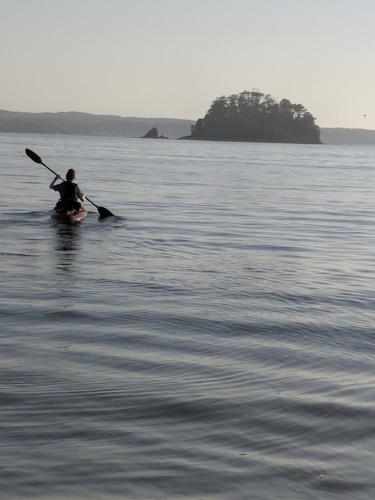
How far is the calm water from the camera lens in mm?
5527

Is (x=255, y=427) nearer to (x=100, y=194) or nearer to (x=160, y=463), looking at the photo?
(x=160, y=463)

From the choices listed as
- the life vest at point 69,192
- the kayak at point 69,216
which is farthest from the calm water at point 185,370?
the kayak at point 69,216

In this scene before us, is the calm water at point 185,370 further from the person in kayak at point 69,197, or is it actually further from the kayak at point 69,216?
the kayak at point 69,216

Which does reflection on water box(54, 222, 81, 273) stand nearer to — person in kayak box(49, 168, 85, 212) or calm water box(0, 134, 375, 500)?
calm water box(0, 134, 375, 500)

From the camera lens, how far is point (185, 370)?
8.03m

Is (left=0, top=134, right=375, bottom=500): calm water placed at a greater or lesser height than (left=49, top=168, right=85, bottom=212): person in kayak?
lesser

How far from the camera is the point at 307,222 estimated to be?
85.3 ft

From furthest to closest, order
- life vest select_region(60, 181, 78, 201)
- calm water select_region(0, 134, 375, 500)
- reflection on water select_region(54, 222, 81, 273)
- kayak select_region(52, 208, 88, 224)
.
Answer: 1. kayak select_region(52, 208, 88, 224)
2. life vest select_region(60, 181, 78, 201)
3. reflection on water select_region(54, 222, 81, 273)
4. calm water select_region(0, 134, 375, 500)

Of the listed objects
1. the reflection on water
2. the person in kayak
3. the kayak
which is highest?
the person in kayak

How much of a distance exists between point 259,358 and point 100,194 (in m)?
27.2

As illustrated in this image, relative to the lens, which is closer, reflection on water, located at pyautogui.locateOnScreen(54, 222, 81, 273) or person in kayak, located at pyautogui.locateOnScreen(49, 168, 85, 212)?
reflection on water, located at pyautogui.locateOnScreen(54, 222, 81, 273)

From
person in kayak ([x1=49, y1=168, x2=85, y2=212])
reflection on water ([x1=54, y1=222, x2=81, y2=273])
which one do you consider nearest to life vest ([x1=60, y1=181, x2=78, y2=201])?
person in kayak ([x1=49, y1=168, x2=85, y2=212])

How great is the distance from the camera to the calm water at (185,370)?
5.53 meters

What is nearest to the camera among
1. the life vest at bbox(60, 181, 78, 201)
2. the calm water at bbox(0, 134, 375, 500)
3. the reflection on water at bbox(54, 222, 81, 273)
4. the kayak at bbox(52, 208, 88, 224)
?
the calm water at bbox(0, 134, 375, 500)
